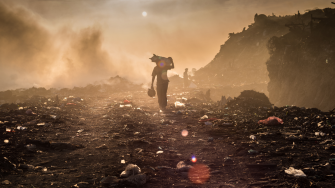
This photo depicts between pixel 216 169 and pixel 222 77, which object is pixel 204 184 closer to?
pixel 216 169

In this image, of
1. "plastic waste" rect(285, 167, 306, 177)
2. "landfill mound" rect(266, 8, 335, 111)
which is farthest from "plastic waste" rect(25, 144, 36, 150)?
"landfill mound" rect(266, 8, 335, 111)

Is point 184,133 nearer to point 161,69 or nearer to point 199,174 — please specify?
point 199,174

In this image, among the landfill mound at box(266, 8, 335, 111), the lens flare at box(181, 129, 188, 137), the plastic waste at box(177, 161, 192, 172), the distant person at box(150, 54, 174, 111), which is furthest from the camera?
the landfill mound at box(266, 8, 335, 111)

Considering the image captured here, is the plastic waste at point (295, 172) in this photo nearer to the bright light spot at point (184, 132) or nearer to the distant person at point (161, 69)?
the bright light spot at point (184, 132)

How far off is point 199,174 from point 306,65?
684 inches

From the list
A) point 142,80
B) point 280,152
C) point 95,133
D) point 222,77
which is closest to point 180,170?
point 280,152

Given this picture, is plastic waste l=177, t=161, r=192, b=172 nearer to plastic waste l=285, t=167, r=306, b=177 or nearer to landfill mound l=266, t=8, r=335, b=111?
plastic waste l=285, t=167, r=306, b=177

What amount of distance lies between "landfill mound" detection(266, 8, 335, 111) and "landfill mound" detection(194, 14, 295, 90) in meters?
12.5

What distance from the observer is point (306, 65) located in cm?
1580

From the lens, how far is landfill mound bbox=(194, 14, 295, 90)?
3650cm

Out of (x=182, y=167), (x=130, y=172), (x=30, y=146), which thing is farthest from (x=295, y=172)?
(x=30, y=146)

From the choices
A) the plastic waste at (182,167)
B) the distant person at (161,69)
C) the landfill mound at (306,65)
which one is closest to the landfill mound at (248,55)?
the landfill mound at (306,65)

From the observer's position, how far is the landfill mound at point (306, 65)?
13.4 m

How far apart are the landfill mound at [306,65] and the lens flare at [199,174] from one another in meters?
14.0
